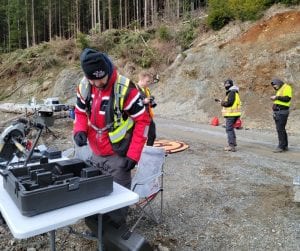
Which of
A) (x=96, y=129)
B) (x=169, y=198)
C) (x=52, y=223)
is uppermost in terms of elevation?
(x=96, y=129)

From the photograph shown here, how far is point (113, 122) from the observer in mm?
3527

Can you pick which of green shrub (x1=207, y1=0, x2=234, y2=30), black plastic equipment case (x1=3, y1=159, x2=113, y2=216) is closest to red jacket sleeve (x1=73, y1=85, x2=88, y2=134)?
black plastic equipment case (x1=3, y1=159, x2=113, y2=216)

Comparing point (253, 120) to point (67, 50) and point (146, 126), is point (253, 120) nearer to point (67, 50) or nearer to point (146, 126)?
point (146, 126)

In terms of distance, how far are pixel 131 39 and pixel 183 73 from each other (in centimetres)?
808

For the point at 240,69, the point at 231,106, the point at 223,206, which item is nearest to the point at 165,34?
the point at 240,69

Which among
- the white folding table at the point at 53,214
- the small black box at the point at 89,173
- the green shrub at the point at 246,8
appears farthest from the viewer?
the green shrub at the point at 246,8

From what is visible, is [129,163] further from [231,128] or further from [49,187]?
[231,128]

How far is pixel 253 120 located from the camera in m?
13.6

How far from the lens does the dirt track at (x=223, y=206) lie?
13.8 feet

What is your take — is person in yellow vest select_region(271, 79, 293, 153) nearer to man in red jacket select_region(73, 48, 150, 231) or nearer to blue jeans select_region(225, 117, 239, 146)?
blue jeans select_region(225, 117, 239, 146)

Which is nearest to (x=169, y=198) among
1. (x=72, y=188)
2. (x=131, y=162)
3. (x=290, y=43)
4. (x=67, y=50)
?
(x=131, y=162)

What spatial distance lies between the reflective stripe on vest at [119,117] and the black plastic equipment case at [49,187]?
2.31 feet

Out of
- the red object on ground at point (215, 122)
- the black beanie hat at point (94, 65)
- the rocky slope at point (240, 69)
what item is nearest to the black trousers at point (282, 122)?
the rocky slope at point (240, 69)

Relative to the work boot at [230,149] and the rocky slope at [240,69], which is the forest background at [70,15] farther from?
the work boot at [230,149]
